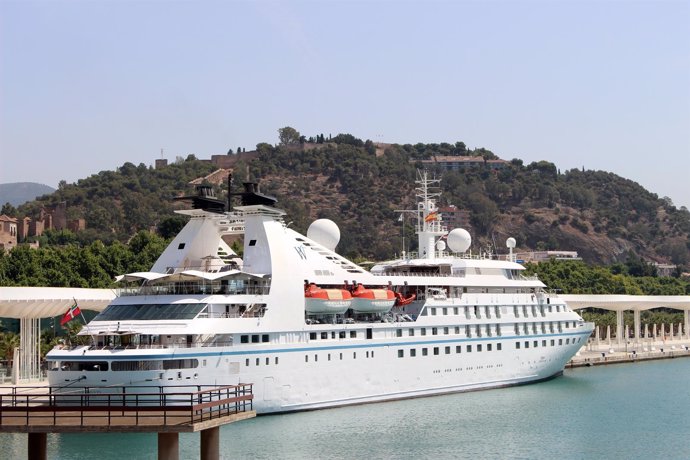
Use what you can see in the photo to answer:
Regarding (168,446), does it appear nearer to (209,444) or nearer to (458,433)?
(209,444)

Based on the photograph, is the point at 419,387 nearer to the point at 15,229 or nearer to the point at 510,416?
the point at 510,416

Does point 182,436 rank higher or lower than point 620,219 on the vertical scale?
lower

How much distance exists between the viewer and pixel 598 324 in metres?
80.6

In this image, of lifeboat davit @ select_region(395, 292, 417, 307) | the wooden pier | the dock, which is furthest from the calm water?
the dock

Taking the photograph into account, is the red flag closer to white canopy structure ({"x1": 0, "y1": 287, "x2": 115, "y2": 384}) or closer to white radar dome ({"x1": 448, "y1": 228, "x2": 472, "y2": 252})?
white canopy structure ({"x1": 0, "y1": 287, "x2": 115, "y2": 384})

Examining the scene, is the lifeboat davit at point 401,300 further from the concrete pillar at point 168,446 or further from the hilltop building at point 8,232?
the hilltop building at point 8,232

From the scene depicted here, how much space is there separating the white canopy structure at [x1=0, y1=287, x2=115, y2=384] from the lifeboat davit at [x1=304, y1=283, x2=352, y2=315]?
395 inches

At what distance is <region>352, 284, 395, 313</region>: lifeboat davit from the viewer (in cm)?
4400

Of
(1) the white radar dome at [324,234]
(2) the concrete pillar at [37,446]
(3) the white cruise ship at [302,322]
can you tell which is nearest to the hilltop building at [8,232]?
(1) the white radar dome at [324,234]

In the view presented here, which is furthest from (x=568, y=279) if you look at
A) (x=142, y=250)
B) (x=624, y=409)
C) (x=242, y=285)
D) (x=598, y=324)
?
(x=242, y=285)

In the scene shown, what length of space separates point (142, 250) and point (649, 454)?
50.8 m

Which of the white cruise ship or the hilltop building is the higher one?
the hilltop building

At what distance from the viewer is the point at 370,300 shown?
44.2 m

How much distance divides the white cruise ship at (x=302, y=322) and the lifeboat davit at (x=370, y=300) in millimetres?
54
